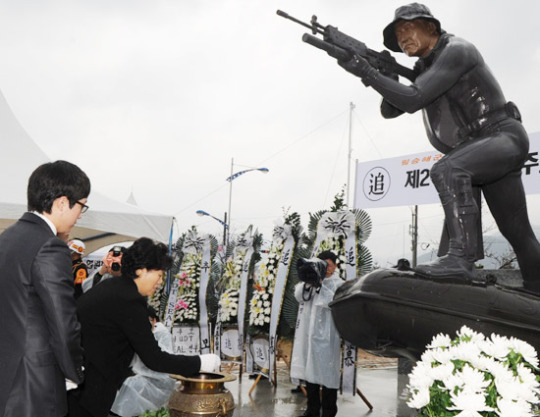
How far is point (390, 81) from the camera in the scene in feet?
9.95

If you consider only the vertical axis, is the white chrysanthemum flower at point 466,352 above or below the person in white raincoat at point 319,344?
above

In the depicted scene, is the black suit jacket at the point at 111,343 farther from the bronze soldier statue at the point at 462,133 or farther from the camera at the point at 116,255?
the camera at the point at 116,255

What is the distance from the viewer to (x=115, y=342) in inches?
106

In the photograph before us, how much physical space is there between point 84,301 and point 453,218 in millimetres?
2178

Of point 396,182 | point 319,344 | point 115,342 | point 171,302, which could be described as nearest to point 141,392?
point 115,342

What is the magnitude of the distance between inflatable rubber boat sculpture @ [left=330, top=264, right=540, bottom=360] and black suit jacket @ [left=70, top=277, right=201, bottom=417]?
3.49 feet

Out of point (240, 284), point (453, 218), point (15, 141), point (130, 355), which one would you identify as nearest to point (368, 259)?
point (240, 284)

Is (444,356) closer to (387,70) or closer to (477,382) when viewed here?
(477,382)

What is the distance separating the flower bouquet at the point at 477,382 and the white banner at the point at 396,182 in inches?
194

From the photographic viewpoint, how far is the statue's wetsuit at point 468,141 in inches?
118

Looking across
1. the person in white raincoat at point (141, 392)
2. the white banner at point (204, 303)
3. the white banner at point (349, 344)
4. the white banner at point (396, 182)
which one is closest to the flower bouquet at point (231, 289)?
the white banner at point (204, 303)

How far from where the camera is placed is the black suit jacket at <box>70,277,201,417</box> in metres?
2.59

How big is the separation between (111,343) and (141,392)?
126 cm

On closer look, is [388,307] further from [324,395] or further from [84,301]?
[324,395]
